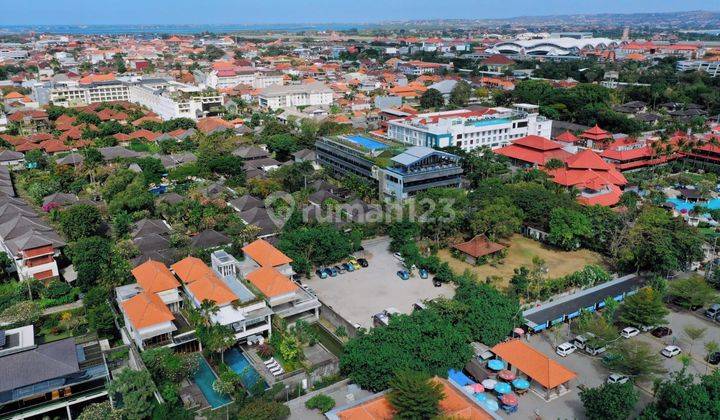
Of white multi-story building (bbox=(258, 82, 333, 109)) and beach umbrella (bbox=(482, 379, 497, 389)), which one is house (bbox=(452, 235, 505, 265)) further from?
white multi-story building (bbox=(258, 82, 333, 109))

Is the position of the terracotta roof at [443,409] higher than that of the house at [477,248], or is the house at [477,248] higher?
the terracotta roof at [443,409]

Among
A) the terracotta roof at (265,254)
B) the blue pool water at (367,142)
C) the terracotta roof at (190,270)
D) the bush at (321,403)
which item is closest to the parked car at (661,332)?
the bush at (321,403)

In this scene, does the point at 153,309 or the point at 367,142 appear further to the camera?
the point at 367,142

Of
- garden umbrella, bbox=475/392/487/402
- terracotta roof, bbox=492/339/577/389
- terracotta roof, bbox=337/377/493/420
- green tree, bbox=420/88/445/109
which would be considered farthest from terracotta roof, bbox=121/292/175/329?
green tree, bbox=420/88/445/109

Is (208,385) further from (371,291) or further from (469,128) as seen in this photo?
(469,128)

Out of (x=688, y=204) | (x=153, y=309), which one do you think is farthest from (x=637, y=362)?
(x=688, y=204)

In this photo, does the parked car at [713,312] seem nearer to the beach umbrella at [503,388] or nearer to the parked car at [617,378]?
the parked car at [617,378]
